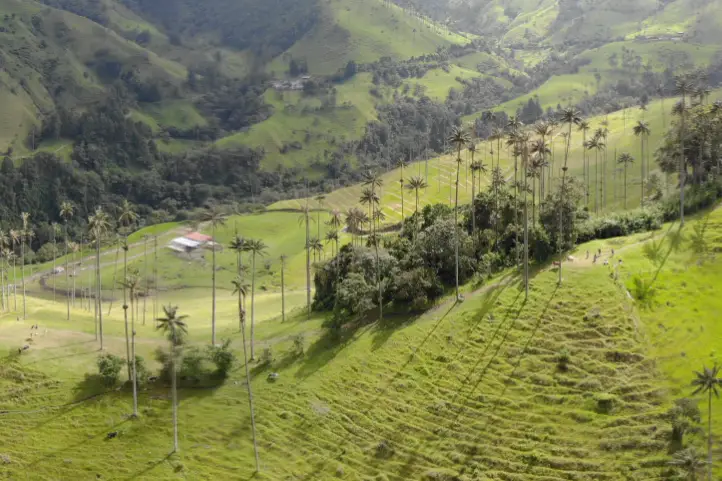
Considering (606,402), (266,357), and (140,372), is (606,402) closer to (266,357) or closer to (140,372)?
(266,357)

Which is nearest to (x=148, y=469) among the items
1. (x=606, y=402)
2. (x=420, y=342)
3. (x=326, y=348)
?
(x=326, y=348)

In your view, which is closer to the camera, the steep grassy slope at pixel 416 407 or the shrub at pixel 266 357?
the steep grassy slope at pixel 416 407

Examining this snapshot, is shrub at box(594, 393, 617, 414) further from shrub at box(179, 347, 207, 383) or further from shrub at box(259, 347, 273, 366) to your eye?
shrub at box(179, 347, 207, 383)

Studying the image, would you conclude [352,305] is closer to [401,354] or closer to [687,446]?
[401,354]

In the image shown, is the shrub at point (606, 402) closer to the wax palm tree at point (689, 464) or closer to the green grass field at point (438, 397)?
the green grass field at point (438, 397)

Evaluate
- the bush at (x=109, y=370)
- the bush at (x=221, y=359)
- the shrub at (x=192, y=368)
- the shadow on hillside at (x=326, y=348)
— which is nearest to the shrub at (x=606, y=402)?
the shadow on hillside at (x=326, y=348)
